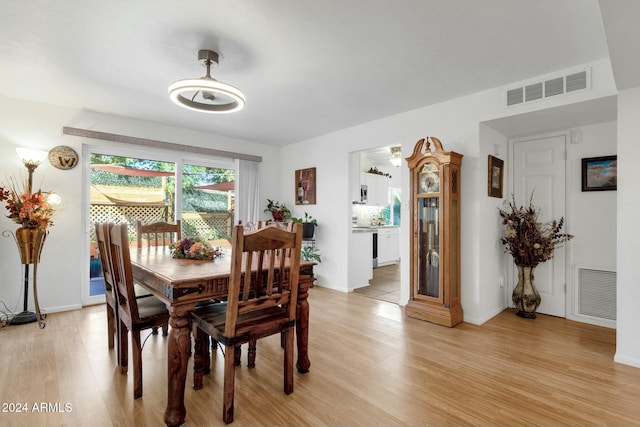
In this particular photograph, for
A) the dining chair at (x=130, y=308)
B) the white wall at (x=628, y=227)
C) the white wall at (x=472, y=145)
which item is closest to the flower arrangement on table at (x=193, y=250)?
the dining chair at (x=130, y=308)

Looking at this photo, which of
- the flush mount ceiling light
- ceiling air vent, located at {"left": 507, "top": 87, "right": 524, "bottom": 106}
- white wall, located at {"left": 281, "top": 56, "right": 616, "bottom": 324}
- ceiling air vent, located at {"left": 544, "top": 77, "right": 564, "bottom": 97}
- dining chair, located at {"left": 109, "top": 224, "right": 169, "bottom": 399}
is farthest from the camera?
white wall, located at {"left": 281, "top": 56, "right": 616, "bottom": 324}

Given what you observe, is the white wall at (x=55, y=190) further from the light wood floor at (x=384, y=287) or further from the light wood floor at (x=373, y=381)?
the light wood floor at (x=384, y=287)

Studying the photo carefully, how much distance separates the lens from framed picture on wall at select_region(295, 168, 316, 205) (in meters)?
5.04

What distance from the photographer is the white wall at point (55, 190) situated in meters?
3.34

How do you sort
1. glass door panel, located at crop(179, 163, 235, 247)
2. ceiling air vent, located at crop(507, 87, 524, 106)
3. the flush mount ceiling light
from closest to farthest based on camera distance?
the flush mount ceiling light < ceiling air vent, located at crop(507, 87, 524, 106) < glass door panel, located at crop(179, 163, 235, 247)

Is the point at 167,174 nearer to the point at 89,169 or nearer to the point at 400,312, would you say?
the point at 89,169

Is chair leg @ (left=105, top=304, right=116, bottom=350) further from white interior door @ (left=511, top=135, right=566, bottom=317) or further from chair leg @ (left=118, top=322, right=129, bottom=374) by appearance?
white interior door @ (left=511, top=135, right=566, bottom=317)

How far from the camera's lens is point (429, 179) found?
3.32 meters

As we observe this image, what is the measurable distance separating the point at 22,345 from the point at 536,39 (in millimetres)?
4803

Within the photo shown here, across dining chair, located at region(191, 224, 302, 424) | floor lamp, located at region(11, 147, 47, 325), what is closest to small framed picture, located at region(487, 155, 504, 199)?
dining chair, located at region(191, 224, 302, 424)

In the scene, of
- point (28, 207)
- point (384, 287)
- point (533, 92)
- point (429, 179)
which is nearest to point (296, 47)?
point (429, 179)

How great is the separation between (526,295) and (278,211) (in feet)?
12.1

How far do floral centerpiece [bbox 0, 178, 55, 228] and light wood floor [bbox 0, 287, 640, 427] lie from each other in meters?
1.07

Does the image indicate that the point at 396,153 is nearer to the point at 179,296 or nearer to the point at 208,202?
the point at 208,202
